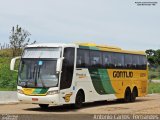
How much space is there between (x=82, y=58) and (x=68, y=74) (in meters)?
1.71

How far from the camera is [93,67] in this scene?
2519 centimetres

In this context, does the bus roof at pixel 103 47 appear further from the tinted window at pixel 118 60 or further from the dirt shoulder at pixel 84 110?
the dirt shoulder at pixel 84 110

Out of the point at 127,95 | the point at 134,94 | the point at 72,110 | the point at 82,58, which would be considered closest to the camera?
the point at 72,110

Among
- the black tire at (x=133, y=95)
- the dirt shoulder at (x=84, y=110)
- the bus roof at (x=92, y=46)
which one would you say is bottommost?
the dirt shoulder at (x=84, y=110)

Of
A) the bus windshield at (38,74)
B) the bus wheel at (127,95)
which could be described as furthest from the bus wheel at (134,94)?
the bus windshield at (38,74)

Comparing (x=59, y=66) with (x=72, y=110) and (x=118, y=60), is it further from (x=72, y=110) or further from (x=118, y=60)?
(x=118, y=60)

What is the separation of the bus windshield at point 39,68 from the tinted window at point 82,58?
5.04ft

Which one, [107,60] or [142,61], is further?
[142,61]

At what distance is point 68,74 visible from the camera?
2256 centimetres

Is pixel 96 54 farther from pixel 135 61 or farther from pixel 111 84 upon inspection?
pixel 135 61

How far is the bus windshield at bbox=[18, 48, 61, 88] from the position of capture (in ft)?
71.9

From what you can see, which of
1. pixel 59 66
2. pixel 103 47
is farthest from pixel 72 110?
pixel 103 47

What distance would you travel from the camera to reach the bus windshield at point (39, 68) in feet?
71.9

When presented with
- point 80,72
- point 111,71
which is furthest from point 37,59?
point 111,71
